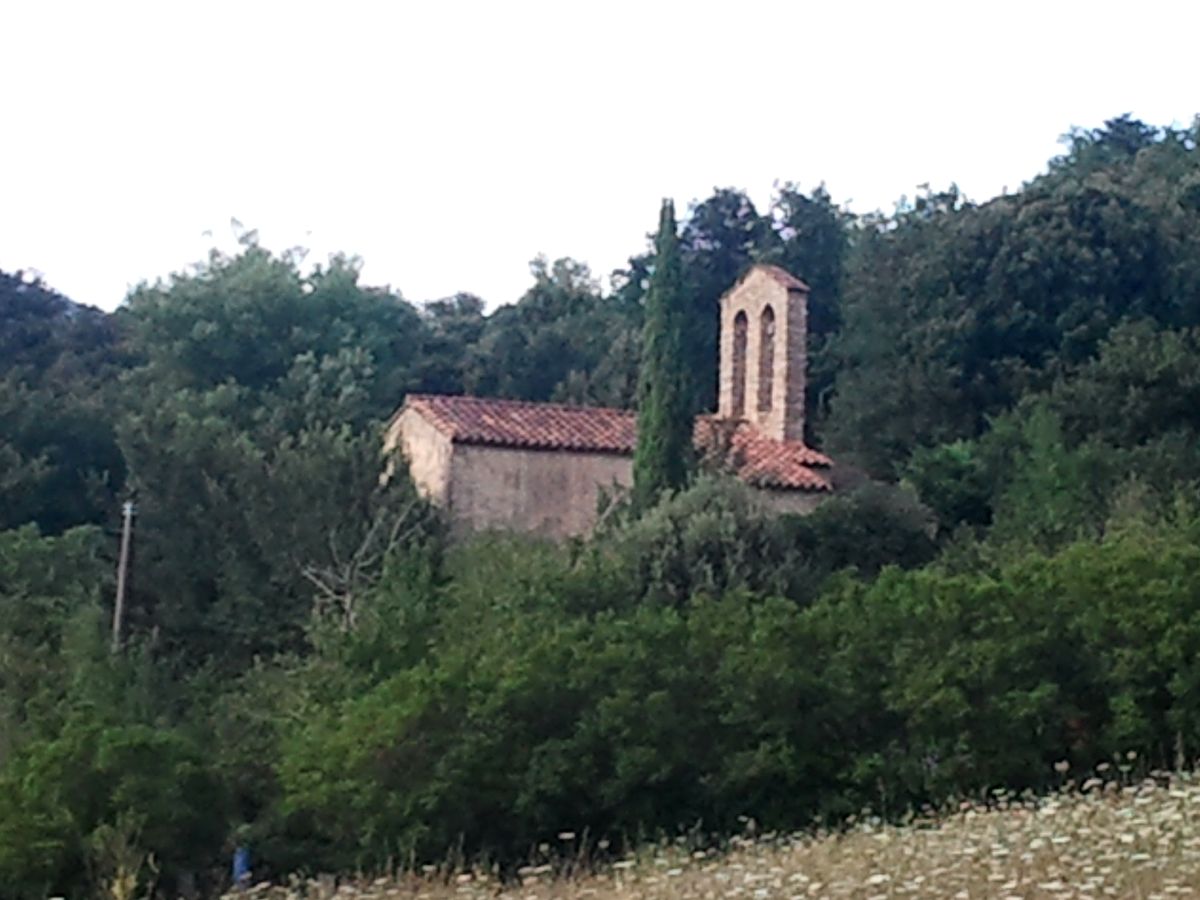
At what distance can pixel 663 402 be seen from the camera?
29.4 metres

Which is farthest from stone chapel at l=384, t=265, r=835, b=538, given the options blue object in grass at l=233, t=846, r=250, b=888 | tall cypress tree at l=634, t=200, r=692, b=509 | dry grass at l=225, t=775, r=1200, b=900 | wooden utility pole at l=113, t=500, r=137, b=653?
dry grass at l=225, t=775, r=1200, b=900

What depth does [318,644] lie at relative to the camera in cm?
2362

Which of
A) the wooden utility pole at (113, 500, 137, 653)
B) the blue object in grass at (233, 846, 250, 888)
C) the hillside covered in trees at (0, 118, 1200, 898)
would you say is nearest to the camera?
the blue object in grass at (233, 846, 250, 888)

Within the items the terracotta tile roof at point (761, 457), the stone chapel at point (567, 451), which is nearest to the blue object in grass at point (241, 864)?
the stone chapel at point (567, 451)

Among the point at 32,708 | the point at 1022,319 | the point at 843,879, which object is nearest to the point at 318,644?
the point at 32,708

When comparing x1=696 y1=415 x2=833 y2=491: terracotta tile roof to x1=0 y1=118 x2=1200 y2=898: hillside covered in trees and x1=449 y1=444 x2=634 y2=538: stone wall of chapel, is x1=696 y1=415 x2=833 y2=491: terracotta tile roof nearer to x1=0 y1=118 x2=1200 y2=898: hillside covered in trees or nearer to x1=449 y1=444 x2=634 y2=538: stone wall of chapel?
x1=0 y1=118 x2=1200 y2=898: hillside covered in trees

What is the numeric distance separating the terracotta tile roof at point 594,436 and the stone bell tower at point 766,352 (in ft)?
2.67

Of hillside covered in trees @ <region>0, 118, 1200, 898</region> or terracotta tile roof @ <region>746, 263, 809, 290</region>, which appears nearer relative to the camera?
hillside covered in trees @ <region>0, 118, 1200, 898</region>

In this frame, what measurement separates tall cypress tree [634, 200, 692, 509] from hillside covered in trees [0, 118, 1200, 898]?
1.79 feet

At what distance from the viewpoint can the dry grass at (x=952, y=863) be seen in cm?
907

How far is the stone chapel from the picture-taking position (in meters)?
30.7

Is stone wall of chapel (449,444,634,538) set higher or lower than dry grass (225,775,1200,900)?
higher

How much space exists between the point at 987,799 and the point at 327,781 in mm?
5945

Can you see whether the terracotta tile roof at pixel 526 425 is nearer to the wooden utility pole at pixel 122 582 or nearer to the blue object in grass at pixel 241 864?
the wooden utility pole at pixel 122 582
